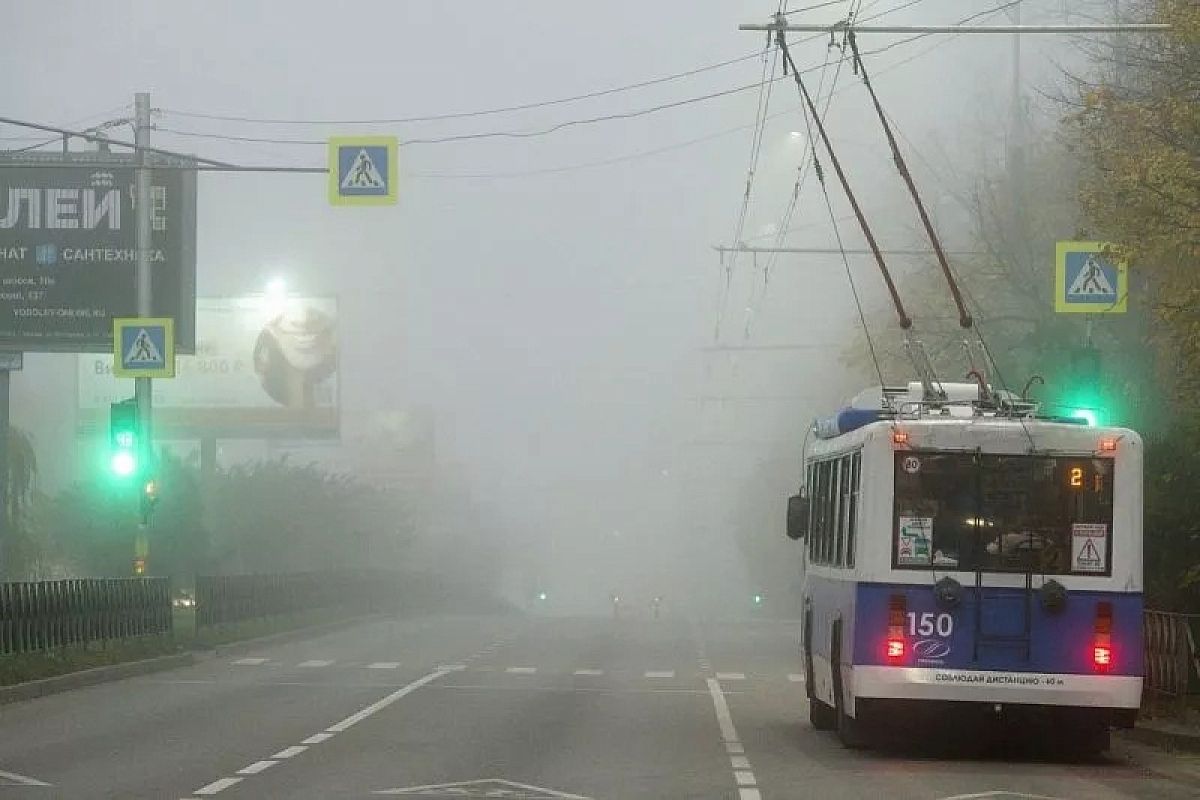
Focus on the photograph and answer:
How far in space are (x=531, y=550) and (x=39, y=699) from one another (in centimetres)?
16331

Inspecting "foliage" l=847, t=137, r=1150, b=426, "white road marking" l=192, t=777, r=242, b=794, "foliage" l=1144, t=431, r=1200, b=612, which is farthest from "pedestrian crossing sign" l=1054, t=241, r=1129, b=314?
"white road marking" l=192, t=777, r=242, b=794

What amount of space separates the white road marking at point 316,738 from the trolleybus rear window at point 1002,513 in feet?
16.9

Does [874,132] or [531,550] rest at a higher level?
[874,132]

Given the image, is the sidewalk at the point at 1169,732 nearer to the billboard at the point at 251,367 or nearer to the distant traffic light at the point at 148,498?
the distant traffic light at the point at 148,498

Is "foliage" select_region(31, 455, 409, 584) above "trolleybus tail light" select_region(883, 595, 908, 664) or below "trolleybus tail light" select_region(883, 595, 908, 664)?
below

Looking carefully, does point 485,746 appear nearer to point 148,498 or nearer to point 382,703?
point 382,703

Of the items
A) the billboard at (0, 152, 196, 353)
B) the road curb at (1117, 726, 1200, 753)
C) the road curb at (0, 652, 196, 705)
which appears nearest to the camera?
the road curb at (1117, 726, 1200, 753)

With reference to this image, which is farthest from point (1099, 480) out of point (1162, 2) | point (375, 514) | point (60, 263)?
point (375, 514)

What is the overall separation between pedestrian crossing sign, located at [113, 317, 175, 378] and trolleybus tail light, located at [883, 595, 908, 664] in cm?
1952

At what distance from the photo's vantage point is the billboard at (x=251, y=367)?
70250 mm

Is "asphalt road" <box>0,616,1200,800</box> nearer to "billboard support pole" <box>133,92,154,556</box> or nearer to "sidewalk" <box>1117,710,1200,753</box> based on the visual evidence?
"sidewalk" <box>1117,710,1200,753</box>

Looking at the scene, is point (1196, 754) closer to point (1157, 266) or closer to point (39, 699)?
point (1157, 266)

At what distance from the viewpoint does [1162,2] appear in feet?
73.9

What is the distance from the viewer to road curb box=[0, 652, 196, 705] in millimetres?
24859
